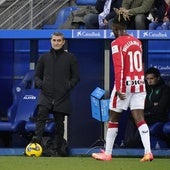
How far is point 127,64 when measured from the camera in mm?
10383

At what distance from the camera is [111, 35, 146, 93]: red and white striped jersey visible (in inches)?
404

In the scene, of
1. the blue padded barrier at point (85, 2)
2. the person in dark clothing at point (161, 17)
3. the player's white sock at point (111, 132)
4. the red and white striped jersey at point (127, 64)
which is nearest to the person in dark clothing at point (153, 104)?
the person in dark clothing at point (161, 17)

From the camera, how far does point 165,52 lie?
13586mm

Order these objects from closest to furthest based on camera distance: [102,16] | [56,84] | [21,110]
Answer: [56,84]
[102,16]
[21,110]

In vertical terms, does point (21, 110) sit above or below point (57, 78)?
below

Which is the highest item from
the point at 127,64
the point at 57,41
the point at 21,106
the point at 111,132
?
the point at 57,41

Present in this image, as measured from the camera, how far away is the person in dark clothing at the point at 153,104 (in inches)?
502

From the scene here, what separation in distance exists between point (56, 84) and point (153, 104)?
1.80m

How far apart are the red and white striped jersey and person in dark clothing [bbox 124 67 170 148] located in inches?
92.7

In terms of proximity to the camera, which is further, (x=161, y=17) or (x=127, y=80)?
(x=161, y=17)

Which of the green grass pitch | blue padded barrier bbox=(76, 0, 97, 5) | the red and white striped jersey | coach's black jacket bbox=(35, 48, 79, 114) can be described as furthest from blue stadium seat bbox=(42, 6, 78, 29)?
the red and white striped jersey

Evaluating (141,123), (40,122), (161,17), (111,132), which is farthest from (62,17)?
(141,123)

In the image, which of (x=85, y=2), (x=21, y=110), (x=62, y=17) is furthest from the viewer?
(x=85, y=2)

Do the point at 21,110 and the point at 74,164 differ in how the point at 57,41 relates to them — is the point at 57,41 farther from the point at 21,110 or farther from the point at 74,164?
the point at 74,164
